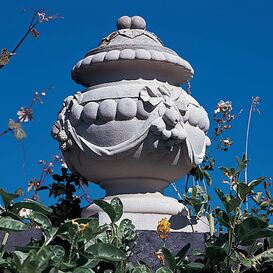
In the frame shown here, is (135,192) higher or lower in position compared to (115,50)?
lower

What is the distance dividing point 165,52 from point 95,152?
0.71 m

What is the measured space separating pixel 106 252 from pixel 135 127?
44.4 inches

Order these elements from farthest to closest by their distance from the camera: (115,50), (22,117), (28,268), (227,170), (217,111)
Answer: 1. (217,111)
2. (115,50)
3. (22,117)
4. (227,170)
5. (28,268)

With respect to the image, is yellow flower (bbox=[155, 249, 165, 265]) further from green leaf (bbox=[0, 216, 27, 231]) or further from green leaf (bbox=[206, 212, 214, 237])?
green leaf (bbox=[0, 216, 27, 231])

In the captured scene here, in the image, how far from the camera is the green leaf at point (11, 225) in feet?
6.68

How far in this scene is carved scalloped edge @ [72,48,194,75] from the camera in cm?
331

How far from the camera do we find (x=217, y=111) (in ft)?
14.2

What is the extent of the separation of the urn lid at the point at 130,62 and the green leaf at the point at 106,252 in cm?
143

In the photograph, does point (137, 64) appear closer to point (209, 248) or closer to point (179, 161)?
point (179, 161)

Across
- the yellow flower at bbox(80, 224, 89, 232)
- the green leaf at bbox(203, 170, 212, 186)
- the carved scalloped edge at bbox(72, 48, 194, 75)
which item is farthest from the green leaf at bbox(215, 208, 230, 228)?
the green leaf at bbox(203, 170, 212, 186)

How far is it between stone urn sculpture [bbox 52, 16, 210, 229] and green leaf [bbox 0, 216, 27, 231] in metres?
→ 1.00

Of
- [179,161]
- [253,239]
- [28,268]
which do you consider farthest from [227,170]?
[28,268]

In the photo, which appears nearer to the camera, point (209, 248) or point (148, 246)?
point (209, 248)

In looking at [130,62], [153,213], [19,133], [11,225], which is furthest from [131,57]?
[11,225]
